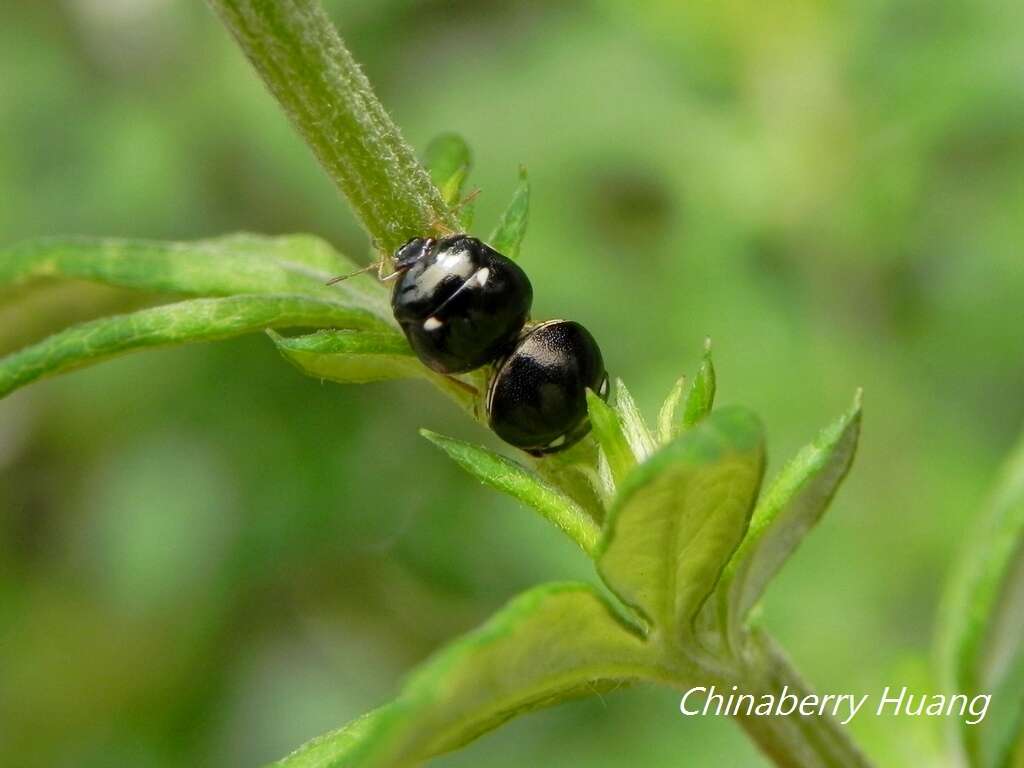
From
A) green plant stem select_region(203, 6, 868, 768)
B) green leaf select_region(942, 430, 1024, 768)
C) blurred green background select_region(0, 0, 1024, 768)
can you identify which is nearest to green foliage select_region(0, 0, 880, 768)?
green plant stem select_region(203, 6, 868, 768)

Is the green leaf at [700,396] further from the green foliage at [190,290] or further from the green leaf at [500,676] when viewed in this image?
the green foliage at [190,290]

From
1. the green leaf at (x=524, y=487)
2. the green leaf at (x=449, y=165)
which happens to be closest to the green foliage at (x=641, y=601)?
the green leaf at (x=524, y=487)

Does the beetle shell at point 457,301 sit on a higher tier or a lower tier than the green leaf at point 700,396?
higher

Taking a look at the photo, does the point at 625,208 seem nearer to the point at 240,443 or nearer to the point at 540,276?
the point at 540,276

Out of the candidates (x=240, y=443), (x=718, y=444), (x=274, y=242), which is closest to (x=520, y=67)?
(x=240, y=443)

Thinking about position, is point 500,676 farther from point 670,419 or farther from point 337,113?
Answer: point 337,113

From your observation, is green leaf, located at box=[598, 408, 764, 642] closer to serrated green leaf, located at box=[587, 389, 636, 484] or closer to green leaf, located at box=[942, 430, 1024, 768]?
serrated green leaf, located at box=[587, 389, 636, 484]
